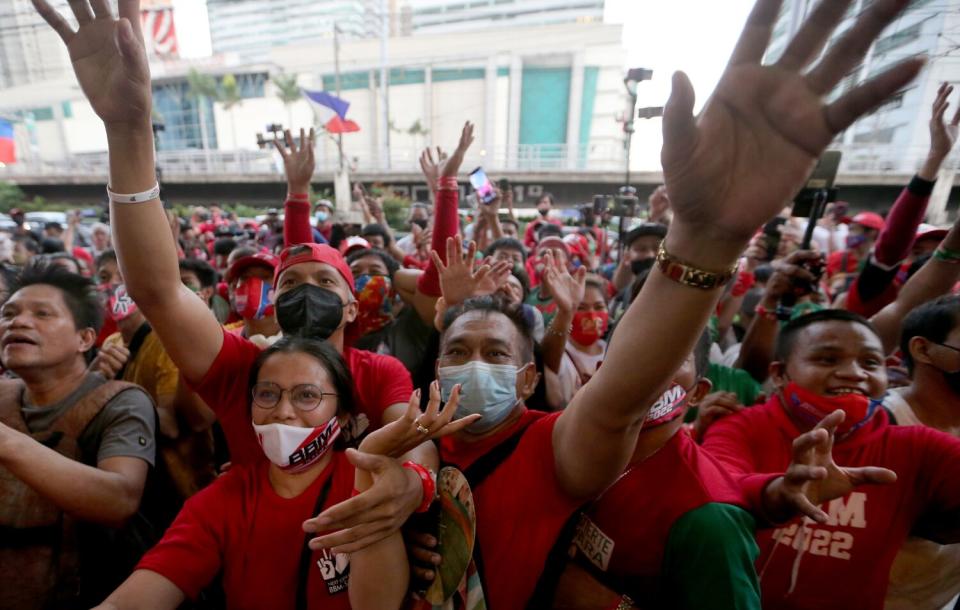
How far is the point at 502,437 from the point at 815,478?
762 millimetres

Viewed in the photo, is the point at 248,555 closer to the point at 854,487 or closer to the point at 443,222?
the point at 854,487

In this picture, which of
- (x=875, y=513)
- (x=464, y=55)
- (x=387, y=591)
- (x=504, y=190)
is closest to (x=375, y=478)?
(x=387, y=591)

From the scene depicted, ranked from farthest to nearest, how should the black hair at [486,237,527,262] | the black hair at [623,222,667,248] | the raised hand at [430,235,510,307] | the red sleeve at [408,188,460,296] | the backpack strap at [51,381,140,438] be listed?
the black hair at [486,237,527,262]
the black hair at [623,222,667,248]
the red sleeve at [408,188,460,296]
the raised hand at [430,235,510,307]
the backpack strap at [51,381,140,438]

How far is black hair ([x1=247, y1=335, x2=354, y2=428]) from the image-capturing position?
60.2 inches

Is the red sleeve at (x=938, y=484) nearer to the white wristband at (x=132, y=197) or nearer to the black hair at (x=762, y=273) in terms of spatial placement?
the white wristband at (x=132, y=197)

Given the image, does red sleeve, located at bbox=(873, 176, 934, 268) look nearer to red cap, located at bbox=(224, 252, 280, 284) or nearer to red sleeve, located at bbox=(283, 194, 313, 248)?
red sleeve, located at bbox=(283, 194, 313, 248)

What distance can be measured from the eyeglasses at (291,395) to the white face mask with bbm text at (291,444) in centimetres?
7

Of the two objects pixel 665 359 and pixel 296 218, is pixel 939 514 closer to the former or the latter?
pixel 665 359

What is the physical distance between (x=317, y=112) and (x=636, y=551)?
12995 millimetres

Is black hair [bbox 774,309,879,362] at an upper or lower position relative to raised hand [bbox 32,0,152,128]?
lower

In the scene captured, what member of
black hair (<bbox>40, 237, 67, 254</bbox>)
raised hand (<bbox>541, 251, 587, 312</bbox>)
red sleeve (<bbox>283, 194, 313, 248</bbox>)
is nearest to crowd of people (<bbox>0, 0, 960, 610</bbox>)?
raised hand (<bbox>541, 251, 587, 312</bbox>)

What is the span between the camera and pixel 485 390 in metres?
1.38

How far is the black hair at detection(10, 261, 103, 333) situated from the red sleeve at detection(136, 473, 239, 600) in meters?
1.03

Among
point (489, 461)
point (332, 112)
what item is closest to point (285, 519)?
point (489, 461)
